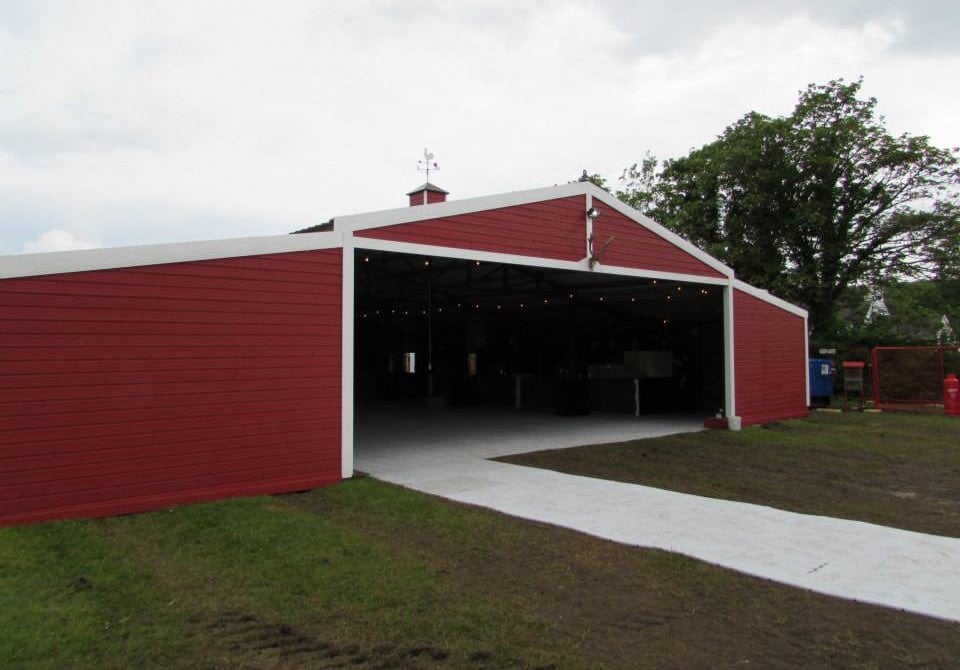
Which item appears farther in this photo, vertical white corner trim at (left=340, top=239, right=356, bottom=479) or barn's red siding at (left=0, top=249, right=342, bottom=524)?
vertical white corner trim at (left=340, top=239, right=356, bottom=479)

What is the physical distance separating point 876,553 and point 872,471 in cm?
430

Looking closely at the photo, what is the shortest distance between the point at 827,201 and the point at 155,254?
22.8 m

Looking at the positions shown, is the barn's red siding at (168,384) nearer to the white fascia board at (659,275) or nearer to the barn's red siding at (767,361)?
the white fascia board at (659,275)

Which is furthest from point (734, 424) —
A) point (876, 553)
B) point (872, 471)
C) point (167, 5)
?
point (167, 5)

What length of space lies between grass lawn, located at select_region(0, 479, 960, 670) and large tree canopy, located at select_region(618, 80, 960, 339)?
2134 cm

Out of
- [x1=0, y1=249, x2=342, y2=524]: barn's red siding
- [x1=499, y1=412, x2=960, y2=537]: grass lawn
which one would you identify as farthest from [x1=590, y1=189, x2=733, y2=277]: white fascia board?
[x1=0, y1=249, x2=342, y2=524]: barn's red siding

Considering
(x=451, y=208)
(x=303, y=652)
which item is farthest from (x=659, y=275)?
(x=303, y=652)

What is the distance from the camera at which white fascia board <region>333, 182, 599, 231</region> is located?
7.64m

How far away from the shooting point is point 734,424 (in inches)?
504

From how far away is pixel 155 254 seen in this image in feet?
20.4

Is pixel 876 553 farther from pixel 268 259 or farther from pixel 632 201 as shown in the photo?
pixel 632 201

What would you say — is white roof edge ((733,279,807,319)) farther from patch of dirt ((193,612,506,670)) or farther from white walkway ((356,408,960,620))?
patch of dirt ((193,612,506,670))

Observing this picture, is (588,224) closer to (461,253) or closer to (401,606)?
(461,253)

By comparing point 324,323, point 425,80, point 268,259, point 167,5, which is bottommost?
point 324,323
